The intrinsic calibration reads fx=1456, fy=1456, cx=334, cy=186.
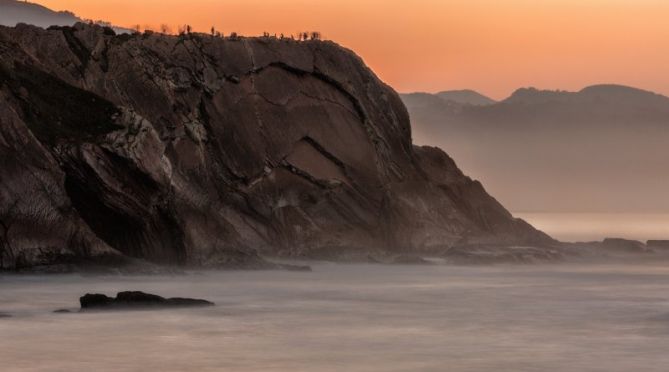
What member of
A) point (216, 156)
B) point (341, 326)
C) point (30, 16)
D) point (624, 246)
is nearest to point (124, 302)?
point (341, 326)

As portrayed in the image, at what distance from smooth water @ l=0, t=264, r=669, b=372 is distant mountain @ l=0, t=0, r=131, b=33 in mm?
69603

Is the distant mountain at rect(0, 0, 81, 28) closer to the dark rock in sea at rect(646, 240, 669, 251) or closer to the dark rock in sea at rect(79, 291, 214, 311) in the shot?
the dark rock in sea at rect(646, 240, 669, 251)

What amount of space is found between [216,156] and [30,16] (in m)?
66.2

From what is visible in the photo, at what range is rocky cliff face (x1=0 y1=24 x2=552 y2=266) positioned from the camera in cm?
7838

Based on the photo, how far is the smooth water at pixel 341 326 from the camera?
40625 mm

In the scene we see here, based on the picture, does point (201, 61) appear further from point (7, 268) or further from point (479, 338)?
point (479, 338)

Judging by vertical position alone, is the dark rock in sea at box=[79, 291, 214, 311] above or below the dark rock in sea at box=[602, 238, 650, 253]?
below

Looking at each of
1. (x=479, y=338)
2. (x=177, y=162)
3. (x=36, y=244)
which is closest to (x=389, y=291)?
(x=36, y=244)

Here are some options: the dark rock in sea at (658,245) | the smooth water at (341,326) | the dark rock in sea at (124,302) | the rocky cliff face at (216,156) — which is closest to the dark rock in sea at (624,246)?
the dark rock in sea at (658,245)

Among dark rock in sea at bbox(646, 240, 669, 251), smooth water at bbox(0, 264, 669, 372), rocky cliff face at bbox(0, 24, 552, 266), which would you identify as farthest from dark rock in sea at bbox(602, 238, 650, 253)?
smooth water at bbox(0, 264, 669, 372)

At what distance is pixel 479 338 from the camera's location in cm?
4806

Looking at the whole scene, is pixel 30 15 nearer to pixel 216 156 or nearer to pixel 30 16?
pixel 30 16

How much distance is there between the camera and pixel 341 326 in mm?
51781

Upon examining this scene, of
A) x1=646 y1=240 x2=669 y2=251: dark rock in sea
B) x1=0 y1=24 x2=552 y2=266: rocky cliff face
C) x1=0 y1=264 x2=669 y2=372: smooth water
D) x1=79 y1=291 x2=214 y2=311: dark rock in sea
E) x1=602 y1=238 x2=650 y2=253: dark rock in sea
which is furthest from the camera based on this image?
x1=646 y1=240 x2=669 y2=251: dark rock in sea
